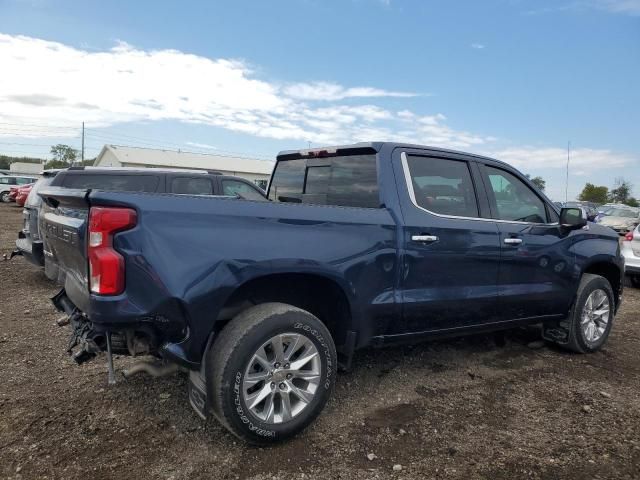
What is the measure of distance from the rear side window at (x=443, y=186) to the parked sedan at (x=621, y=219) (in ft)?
64.7

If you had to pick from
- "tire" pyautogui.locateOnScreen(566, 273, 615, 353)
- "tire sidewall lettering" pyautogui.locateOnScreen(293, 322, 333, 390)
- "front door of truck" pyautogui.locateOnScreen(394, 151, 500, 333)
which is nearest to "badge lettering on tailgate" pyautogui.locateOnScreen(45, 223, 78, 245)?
"tire sidewall lettering" pyautogui.locateOnScreen(293, 322, 333, 390)

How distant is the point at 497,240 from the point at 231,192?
5566mm

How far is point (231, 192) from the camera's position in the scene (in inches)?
347

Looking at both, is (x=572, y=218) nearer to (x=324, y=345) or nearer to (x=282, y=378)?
(x=324, y=345)

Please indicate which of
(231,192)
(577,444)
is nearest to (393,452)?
(577,444)

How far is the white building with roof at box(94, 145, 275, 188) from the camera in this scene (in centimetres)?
5516

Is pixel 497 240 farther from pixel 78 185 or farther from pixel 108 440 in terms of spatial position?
pixel 78 185

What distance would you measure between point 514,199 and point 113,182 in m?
6.04

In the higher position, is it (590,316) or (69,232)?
(69,232)

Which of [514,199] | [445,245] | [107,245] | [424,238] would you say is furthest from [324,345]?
[514,199]

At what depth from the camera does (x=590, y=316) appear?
5102 millimetres

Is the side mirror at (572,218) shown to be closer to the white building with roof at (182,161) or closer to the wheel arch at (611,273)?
the wheel arch at (611,273)

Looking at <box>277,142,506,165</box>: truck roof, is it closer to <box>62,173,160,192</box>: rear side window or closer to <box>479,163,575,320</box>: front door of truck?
<box>479,163,575,320</box>: front door of truck

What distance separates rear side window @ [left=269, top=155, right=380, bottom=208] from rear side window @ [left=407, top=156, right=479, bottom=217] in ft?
1.10
